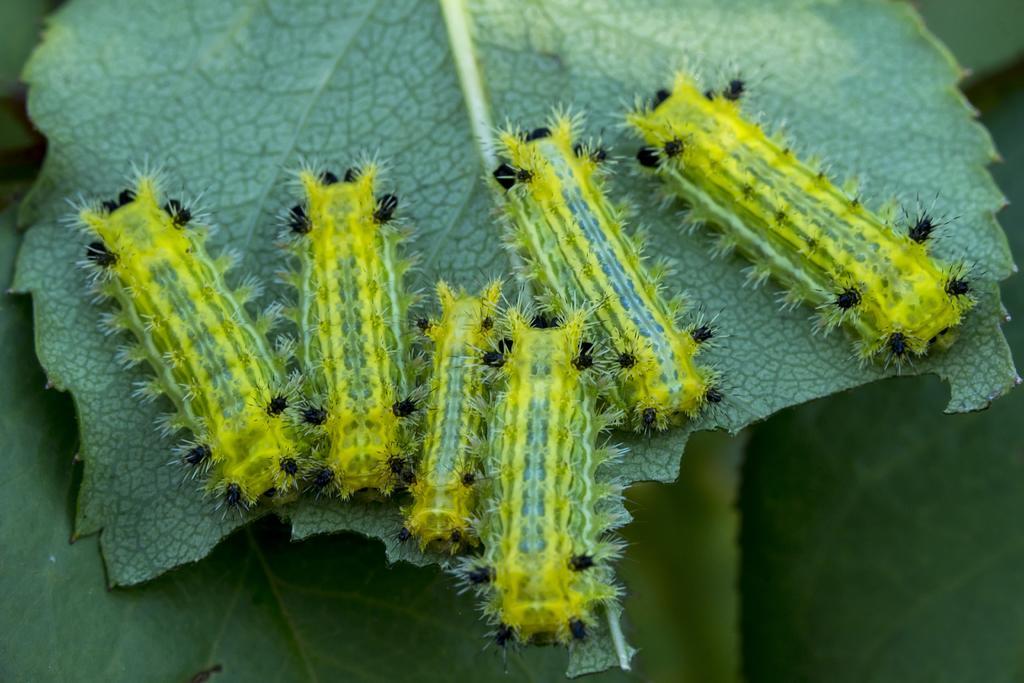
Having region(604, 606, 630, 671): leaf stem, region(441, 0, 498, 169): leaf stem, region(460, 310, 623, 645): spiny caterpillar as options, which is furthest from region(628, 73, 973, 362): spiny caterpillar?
region(604, 606, 630, 671): leaf stem

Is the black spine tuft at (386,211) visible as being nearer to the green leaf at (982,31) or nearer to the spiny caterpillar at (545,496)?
the spiny caterpillar at (545,496)

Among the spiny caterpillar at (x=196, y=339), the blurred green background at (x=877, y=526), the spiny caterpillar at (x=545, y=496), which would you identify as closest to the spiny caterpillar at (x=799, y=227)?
the spiny caterpillar at (x=545, y=496)

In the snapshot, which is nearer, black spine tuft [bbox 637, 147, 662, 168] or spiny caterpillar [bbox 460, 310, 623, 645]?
spiny caterpillar [bbox 460, 310, 623, 645]

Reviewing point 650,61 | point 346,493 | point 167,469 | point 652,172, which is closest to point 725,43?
point 650,61

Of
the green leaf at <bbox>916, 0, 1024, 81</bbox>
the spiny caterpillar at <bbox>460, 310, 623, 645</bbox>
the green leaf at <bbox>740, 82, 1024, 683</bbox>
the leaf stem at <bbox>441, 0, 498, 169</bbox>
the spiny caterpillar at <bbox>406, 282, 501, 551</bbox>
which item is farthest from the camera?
the green leaf at <bbox>916, 0, 1024, 81</bbox>

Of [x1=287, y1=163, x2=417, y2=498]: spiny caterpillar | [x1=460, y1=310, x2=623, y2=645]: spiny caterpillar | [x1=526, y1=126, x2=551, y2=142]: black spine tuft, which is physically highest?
[x1=526, y1=126, x2=551, y2=142]: black spine tuft

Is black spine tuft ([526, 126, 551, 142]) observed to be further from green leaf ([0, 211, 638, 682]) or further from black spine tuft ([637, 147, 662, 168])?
green leaf ([0, 211, 638, 682])

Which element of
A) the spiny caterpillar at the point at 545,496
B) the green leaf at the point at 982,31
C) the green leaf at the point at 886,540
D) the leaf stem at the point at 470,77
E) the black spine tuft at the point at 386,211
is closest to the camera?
the spiny caterpillar at the point at 545,496
